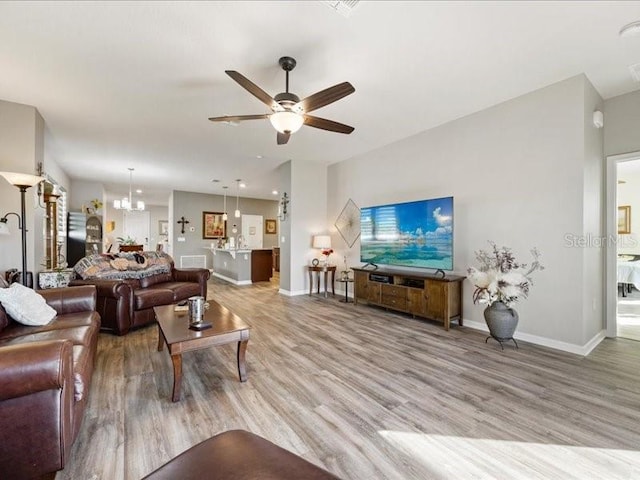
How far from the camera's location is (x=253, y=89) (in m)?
2.40

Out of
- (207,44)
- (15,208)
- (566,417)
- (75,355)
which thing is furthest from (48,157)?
(566,417)

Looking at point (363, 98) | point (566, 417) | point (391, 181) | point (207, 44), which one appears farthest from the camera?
point (391, 181)

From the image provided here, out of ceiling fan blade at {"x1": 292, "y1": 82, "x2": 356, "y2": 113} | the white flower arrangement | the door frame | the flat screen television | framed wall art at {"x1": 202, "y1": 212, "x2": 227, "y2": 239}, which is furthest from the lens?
framed wall art at {"x1": 202, "y1": 212, "x2": 227, "y2": 239}

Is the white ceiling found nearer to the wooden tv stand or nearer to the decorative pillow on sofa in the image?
the decorative pillow on sofa

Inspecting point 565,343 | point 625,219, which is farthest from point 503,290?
point 625,219

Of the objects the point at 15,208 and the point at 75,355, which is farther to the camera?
the point at 15,208

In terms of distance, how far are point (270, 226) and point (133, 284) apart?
7.43 meters

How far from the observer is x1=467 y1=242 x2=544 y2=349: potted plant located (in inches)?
122

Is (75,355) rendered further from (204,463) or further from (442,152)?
(442,152)

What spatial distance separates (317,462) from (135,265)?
3.95m

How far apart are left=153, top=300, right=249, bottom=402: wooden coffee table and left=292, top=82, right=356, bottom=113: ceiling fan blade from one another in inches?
78.2

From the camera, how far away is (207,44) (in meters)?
2.50

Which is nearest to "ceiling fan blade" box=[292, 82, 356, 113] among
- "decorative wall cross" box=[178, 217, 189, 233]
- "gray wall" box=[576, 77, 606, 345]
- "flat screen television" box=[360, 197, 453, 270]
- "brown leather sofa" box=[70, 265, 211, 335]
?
"flat screen television" box=[360, 197, 453, 270]

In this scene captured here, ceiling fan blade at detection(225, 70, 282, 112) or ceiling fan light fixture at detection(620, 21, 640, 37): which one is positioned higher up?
ceiling fan light fixture at detection(620, 21, 640, 37)
